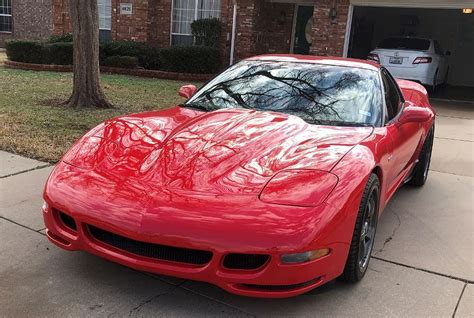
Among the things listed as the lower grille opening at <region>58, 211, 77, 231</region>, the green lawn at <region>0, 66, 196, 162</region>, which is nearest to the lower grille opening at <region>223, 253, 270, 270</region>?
Result: the lower grille opening at <region>58, 211, 77, 231</region>

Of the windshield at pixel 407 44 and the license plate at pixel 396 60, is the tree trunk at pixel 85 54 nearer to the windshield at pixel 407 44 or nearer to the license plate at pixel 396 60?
the license plate at pixel 396 60

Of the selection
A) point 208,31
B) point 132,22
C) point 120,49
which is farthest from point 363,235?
point 132,22

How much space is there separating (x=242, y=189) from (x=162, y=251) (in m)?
0.55

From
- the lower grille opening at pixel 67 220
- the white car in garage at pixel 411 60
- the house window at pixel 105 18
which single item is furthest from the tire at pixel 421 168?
the house window at pixel 105 18

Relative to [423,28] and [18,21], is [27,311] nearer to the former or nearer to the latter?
[423,28]

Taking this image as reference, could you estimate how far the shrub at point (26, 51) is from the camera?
15.4m

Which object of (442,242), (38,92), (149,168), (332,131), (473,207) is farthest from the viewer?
(38,92)

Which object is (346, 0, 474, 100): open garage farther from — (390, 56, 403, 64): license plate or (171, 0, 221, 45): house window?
(171, 0, 221, 45): house window

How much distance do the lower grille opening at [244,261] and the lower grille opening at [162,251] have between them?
0.10 meters

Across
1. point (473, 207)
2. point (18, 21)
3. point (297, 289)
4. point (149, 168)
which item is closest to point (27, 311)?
point (149, 168)

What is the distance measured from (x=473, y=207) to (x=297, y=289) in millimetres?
3069

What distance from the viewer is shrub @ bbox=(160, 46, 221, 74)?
49.3 feet

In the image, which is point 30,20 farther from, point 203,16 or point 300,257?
point 300,257

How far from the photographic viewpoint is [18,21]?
28.3 m
